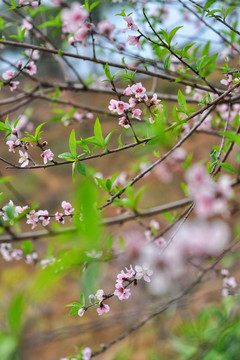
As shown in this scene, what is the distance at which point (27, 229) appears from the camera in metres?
4.58

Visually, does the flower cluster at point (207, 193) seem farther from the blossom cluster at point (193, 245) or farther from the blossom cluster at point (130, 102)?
the blossom cluster at point (130, 102)

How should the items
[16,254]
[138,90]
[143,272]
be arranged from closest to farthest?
[143,272] < [138,90] < [16,254]

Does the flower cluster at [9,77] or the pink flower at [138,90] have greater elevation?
the flower cluster at [9,77]

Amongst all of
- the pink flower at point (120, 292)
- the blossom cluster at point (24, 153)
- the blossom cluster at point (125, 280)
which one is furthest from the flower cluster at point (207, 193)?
the blossom cluster at point (24, 153)

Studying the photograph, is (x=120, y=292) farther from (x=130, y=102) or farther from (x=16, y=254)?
(x=16, y=254)

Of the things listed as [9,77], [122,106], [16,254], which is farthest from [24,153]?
[16,254]

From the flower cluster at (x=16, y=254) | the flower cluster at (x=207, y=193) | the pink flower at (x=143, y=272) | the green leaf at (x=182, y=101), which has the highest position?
the flower cluster at (x=16, y=254)

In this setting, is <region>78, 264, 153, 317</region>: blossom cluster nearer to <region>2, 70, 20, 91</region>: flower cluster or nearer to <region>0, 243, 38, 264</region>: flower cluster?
<region>0, 243, 38, 264</region>: flower cluster

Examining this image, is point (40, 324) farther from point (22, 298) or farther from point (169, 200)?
point (22, 298)

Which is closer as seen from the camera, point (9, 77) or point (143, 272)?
point (143, 272)

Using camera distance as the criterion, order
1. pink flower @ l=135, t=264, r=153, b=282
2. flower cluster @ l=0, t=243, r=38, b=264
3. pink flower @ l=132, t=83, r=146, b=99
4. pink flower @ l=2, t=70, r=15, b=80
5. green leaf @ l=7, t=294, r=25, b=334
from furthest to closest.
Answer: flower cluster @ l=0, t=243, r=38, b=264 < pink flower @ l=2, t=70, r=15, b=80 < pink flower @ l=132, t=83, r=146, b=99 < pink flower @ l=135, t=264, r=153, b=282 < green leaf @ l=7, t=294, r=25, b=334

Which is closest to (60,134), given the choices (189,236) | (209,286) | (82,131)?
(82,131)

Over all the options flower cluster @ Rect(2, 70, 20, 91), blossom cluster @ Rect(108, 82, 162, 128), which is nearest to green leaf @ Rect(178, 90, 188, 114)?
blossom cluster @ Rect(108, 82, 162, 128)

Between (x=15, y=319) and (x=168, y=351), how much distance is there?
2.69 meters
